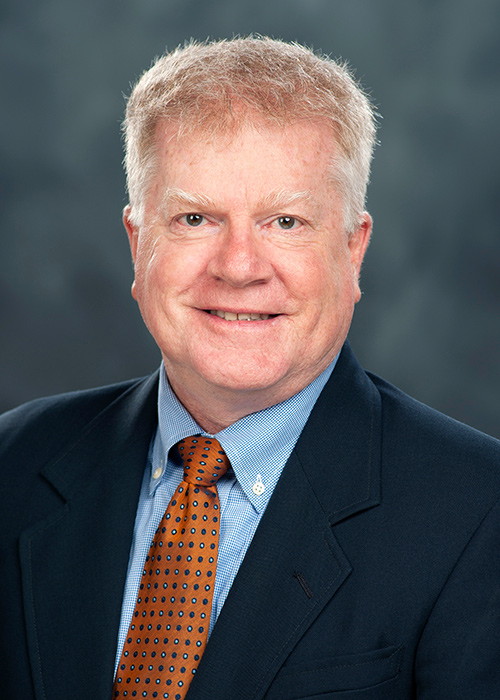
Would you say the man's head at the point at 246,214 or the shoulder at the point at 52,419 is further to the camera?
the shoulder at the point at 52,419

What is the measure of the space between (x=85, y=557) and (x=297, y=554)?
2.07 ft

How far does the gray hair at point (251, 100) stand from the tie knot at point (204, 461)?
2.20 ft

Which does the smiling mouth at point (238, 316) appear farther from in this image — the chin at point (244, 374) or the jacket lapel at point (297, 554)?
the jacket lapel at point (297, 554)

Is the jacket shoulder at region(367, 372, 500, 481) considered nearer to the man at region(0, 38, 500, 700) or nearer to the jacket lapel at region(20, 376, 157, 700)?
the man at region(0, 38, 500, 700)

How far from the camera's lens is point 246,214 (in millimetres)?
2396

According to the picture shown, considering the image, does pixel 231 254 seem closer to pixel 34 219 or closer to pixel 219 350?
pixel 219 350

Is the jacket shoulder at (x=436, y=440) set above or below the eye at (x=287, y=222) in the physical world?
below

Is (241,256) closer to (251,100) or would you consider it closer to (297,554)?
(251,100)

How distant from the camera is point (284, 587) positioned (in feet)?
7.70

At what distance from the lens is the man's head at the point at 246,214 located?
7.88 ft

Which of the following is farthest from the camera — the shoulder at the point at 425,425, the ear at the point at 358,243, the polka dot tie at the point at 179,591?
the ear at the point at 358,243

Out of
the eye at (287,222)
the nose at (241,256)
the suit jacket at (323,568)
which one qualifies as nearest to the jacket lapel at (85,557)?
the suit jacket at (323,568)

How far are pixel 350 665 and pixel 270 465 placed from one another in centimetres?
57

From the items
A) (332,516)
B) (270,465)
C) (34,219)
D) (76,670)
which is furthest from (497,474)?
(34,219)
